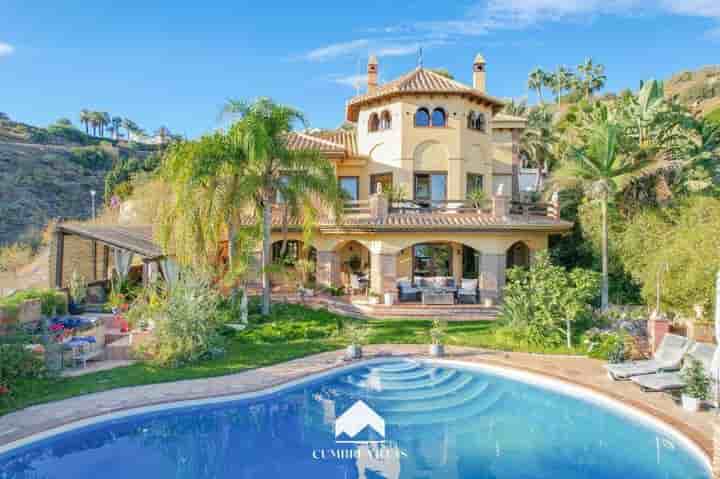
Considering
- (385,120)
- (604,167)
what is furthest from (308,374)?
(385,120)

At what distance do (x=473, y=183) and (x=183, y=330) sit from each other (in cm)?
1790

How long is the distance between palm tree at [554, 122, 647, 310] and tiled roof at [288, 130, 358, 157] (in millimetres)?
11874

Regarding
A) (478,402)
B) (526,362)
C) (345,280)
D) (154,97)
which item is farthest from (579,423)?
(154,97)

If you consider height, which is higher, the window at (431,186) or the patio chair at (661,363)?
the window at (431,186)

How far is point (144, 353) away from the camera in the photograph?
1455 cm

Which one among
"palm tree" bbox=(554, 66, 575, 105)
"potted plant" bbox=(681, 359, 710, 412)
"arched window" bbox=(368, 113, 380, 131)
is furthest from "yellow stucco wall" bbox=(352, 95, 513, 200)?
"palm tree" bbox=(554, 66, 575, 105)

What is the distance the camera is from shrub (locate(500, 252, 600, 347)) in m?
16.1

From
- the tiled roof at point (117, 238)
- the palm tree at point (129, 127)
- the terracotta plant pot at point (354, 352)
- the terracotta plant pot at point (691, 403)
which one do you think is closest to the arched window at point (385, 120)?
the tiled roof at point (117, 238)

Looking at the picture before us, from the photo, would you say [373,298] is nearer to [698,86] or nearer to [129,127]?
[698,86]

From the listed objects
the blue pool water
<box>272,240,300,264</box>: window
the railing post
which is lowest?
the blue pool water

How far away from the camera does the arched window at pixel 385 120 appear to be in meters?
25.7

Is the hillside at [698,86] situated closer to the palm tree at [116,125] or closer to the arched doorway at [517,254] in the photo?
the arched doorway at [517,254]

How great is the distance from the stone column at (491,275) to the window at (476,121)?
27.0 feet

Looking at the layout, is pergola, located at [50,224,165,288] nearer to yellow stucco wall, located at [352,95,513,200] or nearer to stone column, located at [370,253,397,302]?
stone column, located at [370,253,397,302]
